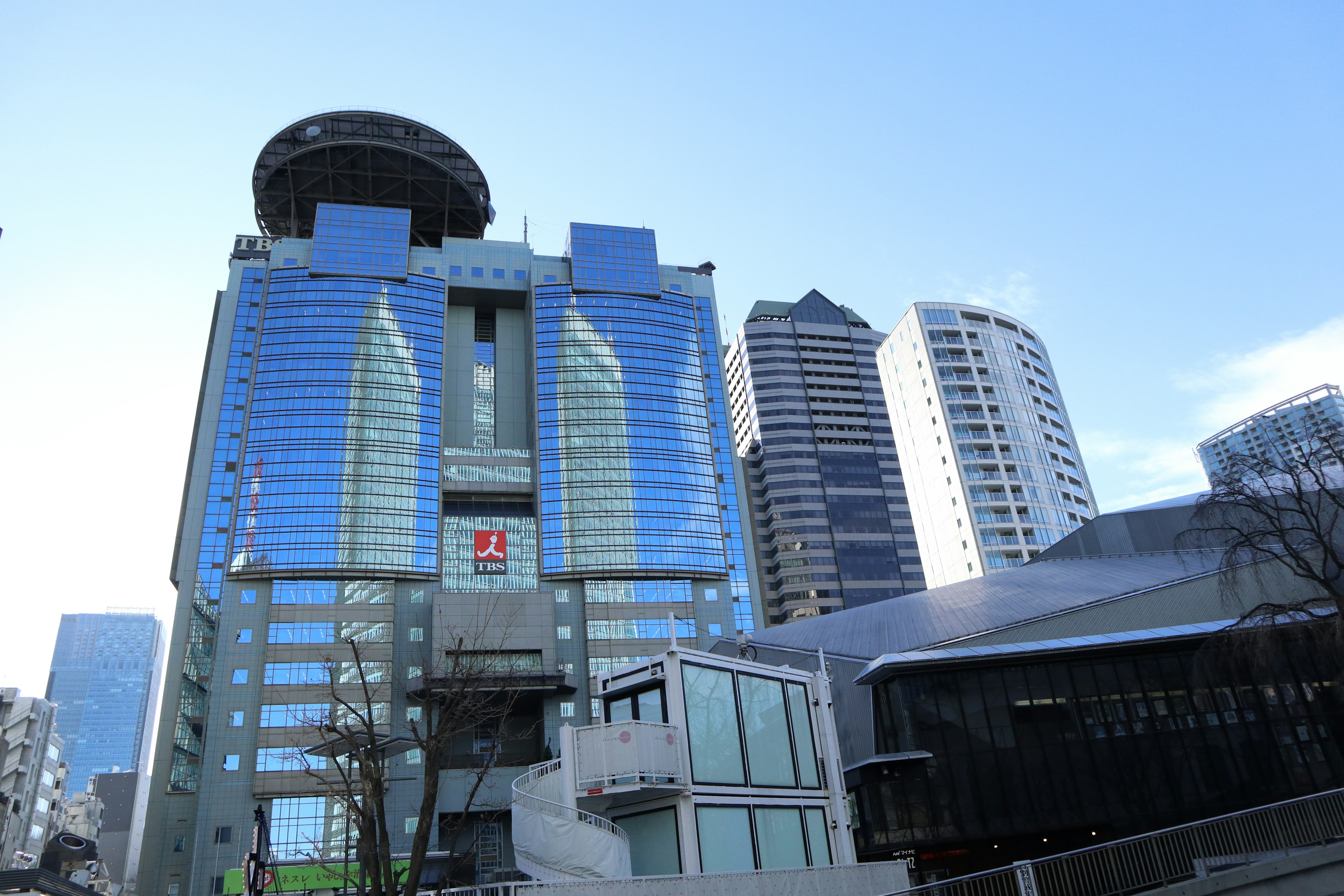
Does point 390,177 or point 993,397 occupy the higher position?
point 390,177

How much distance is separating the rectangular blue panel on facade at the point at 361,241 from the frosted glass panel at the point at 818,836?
100867 mm

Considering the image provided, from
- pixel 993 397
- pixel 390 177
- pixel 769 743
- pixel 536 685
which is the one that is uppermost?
pixel 390 177

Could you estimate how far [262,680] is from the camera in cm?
9206

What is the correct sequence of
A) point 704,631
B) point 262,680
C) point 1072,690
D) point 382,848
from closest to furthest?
point 382,848 → point 1072,690 → point 262,680 → point 704,631

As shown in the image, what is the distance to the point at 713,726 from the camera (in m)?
25.8

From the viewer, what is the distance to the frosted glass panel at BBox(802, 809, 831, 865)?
90.1 ft

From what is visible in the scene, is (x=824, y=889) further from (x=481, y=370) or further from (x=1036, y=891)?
(x=481, y=370)

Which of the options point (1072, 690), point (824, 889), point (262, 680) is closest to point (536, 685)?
point (262, 680)

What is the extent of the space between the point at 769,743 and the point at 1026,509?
366ft

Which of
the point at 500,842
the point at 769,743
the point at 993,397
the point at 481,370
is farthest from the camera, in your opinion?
the point at 993,397

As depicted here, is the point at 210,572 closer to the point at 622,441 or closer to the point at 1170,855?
the point at 622,441

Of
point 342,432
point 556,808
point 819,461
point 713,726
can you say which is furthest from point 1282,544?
point 819,461

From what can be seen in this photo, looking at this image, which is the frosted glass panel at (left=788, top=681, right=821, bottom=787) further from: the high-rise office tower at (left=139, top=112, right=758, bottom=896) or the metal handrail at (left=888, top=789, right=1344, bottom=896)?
the high-rise office tower at (left=139, top=112, right=758, bottom=896)

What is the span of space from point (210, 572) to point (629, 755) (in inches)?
3508
